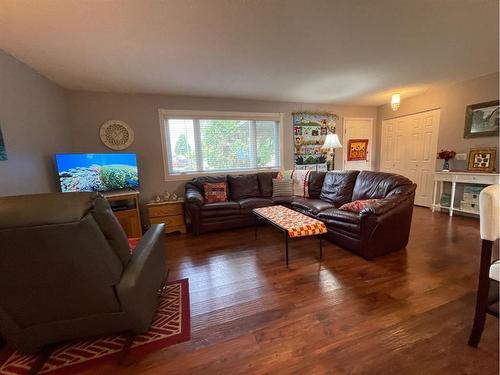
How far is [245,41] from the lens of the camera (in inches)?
81.5

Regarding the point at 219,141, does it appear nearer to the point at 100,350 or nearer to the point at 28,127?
the point at 28,127

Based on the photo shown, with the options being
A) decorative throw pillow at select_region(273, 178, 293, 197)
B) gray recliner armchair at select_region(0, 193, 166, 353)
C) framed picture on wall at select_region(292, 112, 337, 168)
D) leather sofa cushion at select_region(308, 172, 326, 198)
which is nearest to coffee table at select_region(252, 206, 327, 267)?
decorative throw pillow at select_region(273, 178, 293, 197)

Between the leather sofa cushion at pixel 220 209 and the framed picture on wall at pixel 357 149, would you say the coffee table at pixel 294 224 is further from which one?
the framed picture on wall at pixel 357 149

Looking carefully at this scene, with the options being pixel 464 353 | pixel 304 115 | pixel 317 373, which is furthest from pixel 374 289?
pixel 304 115

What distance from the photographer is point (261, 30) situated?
1.90m

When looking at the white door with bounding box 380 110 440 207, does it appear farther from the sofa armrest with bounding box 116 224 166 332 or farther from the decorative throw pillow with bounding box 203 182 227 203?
the sofa armrest with bounding box 116 224 166 332

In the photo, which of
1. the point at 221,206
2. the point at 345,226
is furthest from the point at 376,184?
the point at 221,206

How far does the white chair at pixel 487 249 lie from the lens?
1141 millimetres

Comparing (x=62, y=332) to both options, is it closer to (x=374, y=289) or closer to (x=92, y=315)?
(x=92, y=315)

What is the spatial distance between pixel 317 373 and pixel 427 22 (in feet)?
9.42

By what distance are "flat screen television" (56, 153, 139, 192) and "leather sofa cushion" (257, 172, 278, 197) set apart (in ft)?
7.08

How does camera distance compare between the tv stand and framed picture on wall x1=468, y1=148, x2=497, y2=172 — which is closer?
the tv stand

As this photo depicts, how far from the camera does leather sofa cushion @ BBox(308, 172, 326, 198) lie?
389 cm

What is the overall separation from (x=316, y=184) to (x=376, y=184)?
1.09m
